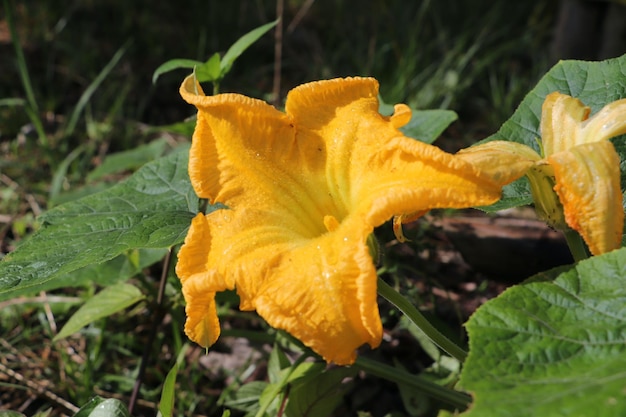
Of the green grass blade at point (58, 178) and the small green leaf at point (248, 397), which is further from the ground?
the small green leaf at point (248, 397)

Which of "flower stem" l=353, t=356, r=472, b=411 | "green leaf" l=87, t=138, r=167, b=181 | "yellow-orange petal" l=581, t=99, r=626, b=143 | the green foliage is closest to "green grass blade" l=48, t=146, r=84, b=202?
"green leaf" l=87, t=138, r=167, b=181

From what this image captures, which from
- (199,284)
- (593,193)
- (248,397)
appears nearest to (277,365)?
(248,397)

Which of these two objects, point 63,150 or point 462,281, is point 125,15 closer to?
point 63,150

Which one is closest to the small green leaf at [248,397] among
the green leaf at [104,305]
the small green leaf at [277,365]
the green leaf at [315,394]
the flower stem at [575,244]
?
the small green leaf at [277,365]

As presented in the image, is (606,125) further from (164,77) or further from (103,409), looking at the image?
(164,77)

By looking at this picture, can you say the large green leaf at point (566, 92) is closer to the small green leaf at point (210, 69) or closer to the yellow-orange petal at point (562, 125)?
the yellow-orange petal at point (562, 125)

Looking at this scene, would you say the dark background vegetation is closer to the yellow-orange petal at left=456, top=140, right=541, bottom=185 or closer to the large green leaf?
the large green leaf

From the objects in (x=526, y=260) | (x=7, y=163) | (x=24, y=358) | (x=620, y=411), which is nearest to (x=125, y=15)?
(x=7, y=163)
